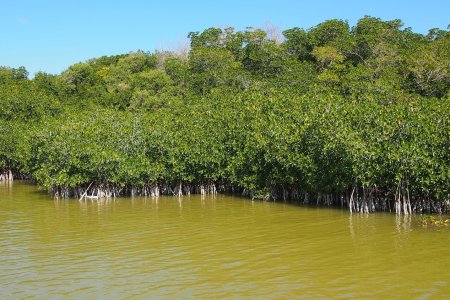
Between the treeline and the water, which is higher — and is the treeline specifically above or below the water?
above

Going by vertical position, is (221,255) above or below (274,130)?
below

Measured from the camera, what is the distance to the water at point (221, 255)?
28.4 feet

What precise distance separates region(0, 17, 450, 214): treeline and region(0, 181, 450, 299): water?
1.47 metres

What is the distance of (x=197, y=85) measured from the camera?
34125 mm

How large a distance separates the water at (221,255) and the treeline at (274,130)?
4.83 feet

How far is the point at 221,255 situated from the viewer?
11.0m

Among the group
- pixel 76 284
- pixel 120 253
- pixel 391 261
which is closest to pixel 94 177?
pixel 120 253

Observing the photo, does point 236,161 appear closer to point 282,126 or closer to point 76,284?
point 282,126

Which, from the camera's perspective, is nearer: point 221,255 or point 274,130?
point 221,255

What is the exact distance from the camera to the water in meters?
8.66

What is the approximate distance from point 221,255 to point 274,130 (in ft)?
27.0

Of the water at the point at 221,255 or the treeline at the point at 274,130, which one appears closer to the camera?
the water at the point at 221,255

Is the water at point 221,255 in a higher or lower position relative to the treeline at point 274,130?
lower

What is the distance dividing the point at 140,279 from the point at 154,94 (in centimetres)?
2749
